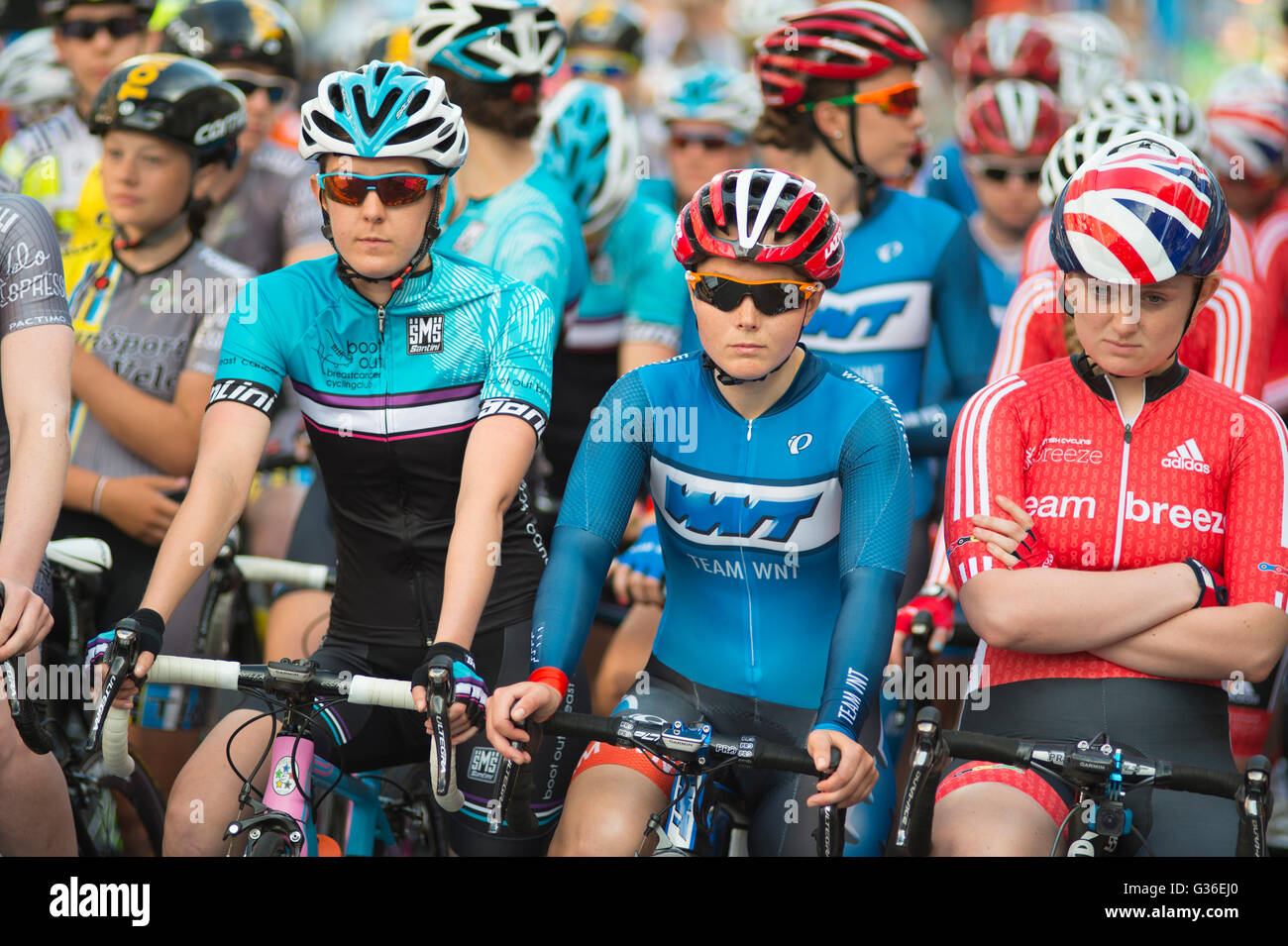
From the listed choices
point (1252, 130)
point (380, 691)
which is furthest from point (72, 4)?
point (1252, 130)

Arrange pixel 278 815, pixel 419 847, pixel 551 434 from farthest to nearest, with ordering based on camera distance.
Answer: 1. pixel 551 434
2. pixel 419 847
3. pixel 278 815

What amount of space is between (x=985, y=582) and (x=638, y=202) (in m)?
4.03

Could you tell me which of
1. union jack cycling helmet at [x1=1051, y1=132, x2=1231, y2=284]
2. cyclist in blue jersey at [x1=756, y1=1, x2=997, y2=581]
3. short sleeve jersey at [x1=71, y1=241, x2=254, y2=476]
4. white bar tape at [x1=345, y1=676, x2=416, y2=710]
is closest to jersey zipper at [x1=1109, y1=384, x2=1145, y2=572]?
union jack cycling helmet at [x1=1051, y1=132, x2=1231, y2=284]

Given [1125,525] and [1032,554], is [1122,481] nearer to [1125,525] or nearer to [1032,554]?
[1125,525]

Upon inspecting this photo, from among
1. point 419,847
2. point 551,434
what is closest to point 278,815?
point 419,847

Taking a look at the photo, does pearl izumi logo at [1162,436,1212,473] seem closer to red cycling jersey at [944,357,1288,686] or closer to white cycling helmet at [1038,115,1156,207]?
red cycling jersey at [944,357,1288,686]

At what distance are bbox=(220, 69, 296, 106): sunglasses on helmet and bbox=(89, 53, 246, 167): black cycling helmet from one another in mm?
1839

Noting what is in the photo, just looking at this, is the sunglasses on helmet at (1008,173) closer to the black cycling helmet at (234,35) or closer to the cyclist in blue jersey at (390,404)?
the black cycling helmet at (234,35)

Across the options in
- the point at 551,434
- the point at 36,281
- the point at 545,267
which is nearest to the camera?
the point at 36,281

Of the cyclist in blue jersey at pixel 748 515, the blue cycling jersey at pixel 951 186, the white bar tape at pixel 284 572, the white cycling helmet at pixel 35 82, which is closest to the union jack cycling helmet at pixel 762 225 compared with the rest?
the cyclist in blue jersey at pixel 748 515

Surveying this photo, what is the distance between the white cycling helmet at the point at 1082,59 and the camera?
11.6m

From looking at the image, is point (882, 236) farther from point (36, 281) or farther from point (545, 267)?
point (36, 281)

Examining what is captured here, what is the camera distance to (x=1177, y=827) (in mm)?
4305

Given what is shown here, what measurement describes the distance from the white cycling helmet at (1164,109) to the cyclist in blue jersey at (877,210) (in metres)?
1.83
